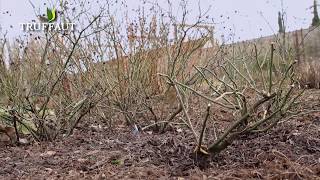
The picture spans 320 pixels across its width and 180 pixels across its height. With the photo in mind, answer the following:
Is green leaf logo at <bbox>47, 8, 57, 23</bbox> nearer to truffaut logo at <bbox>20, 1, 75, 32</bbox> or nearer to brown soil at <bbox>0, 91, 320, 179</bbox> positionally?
truffaut logo at <bbox>20, 1, 75, 32</bbox>

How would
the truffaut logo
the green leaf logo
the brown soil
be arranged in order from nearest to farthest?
the brown soil < the truffaut logo < the green leaf logo

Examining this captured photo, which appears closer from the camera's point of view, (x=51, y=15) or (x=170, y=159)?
(x=170, y=159)

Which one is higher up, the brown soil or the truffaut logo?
the truffaut logo

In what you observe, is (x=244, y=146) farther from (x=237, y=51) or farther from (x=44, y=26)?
(x=237, y=51)

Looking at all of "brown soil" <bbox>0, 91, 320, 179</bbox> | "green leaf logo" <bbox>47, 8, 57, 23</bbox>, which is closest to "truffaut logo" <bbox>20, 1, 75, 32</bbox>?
"green leaf logo" <bbox>47, 8, 57, 23</bbox>

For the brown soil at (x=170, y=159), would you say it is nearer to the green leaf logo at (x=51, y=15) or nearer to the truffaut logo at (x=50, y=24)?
the truffaut logo at (x=50, y=24)

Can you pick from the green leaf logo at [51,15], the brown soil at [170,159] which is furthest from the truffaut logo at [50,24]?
the brown soil at [170,159]

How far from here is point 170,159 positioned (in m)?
3.34

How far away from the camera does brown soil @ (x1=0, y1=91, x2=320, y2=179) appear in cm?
295

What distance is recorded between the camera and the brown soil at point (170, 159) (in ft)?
9.69

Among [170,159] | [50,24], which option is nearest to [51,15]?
[50,24]

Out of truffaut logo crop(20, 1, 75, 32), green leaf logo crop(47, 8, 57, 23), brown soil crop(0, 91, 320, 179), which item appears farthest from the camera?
green leaf logo crop(47, 8, 57, 23)

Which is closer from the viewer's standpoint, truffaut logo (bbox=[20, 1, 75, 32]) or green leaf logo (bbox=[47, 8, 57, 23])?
truffaut logo (bbox=[20, 1, 75, 32])

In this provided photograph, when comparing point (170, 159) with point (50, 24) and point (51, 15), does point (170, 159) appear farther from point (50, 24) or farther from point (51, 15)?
point (51, 15)
